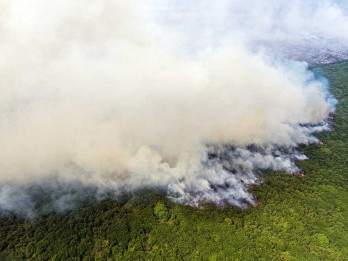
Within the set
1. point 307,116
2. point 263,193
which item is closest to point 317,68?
point 307,116

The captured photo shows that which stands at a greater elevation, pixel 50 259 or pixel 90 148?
pixel 90 148

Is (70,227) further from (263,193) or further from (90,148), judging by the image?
(263,193)

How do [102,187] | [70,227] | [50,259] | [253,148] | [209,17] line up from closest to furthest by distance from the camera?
1. [50,259]
2. [70,227]
3. [102,187]
4. [253,148]
5. [209,17]

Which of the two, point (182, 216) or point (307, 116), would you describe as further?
point (307, 116)

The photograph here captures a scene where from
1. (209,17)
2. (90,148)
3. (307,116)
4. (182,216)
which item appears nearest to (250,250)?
(182,216)

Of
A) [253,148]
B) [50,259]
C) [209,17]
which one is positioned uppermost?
[209,17]

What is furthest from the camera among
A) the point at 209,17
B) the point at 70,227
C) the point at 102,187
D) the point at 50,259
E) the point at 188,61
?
the point at 209,17
